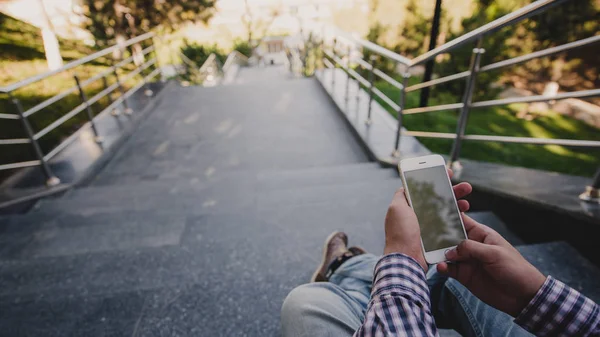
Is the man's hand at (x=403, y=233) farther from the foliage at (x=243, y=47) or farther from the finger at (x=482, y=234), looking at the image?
the foliage at (x=243, y=47)

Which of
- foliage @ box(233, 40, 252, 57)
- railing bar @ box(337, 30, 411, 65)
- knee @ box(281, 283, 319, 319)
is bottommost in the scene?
foliage @ box(233, 40, 252, 57)

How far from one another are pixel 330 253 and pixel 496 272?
794 millimetres

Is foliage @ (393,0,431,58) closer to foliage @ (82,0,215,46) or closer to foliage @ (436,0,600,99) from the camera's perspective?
foliage @ (436,0,600,99)

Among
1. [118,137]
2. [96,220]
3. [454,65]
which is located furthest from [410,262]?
[454,65]

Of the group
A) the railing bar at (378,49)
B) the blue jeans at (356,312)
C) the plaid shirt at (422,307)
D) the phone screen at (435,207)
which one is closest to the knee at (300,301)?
the blue jeans at (356,312)

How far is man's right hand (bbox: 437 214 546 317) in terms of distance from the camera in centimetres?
75

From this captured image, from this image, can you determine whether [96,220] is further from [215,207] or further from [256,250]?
[256,250]

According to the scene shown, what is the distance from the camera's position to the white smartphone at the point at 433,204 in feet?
2.94

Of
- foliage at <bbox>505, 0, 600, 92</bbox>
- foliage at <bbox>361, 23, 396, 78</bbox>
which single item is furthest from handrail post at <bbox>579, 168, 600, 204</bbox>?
foliage at <bbox>361, 23, 396, 78</bbox>

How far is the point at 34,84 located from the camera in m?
4.89

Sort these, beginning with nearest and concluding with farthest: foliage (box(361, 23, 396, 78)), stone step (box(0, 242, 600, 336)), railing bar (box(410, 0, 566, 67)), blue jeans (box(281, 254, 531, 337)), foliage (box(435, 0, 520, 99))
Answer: blue jeans (box(281, 254, 531, 337)), stone step (box(0, 242, 600, 336)), railing bar (box(410, 0, 566, 67)), foliage (box(435, 0, 520, 99)), foliage (box(361, 23, 396, 78))

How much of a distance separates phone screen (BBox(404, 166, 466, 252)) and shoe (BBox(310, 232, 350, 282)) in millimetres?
567

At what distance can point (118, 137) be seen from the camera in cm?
371

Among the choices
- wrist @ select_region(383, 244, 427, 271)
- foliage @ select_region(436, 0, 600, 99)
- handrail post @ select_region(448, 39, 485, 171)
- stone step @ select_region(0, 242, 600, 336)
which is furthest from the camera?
foliage @ select_region(436, 0, 600, 99)
